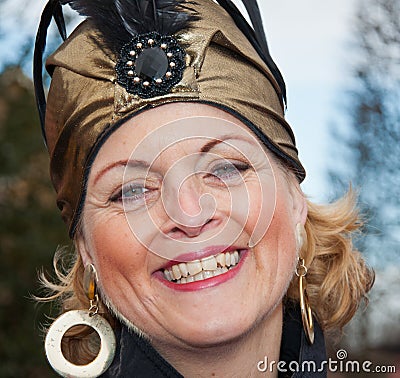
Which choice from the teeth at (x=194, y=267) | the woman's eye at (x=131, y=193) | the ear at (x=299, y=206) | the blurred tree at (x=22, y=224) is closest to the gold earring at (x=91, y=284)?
the woman's eye at (x=131, y=193)

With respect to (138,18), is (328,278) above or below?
below

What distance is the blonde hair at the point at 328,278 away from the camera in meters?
2.82

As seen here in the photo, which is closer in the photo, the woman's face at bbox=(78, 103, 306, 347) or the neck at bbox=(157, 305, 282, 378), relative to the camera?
the woman's face at bbox=(78, 103, 306, 347)

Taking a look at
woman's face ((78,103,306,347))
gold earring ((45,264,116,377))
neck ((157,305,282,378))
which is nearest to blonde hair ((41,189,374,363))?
gold earring ((45,264,116,377))

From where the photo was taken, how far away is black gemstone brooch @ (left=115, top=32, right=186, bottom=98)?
230 cm

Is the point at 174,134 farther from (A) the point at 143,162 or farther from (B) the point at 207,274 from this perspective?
(B) the point at 207,274

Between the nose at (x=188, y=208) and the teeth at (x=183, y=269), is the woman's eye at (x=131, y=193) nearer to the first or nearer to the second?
the nose at (x=188, y=208)

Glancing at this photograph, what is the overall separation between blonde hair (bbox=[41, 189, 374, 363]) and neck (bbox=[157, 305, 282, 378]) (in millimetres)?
366

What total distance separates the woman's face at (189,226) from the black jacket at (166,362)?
75mm

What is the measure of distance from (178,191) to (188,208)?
6 centimetres

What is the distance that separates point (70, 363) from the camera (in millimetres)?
2477

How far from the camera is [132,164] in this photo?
224 centimetres

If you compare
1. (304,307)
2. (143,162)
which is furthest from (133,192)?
(304,307)

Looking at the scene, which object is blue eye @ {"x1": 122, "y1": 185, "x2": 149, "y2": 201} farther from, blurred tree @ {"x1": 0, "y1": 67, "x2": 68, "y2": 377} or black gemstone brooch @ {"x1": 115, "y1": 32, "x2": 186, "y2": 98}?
blurred tree @ {"x1": 0, "y1": 67, "x2": 68, "y2": 377}
